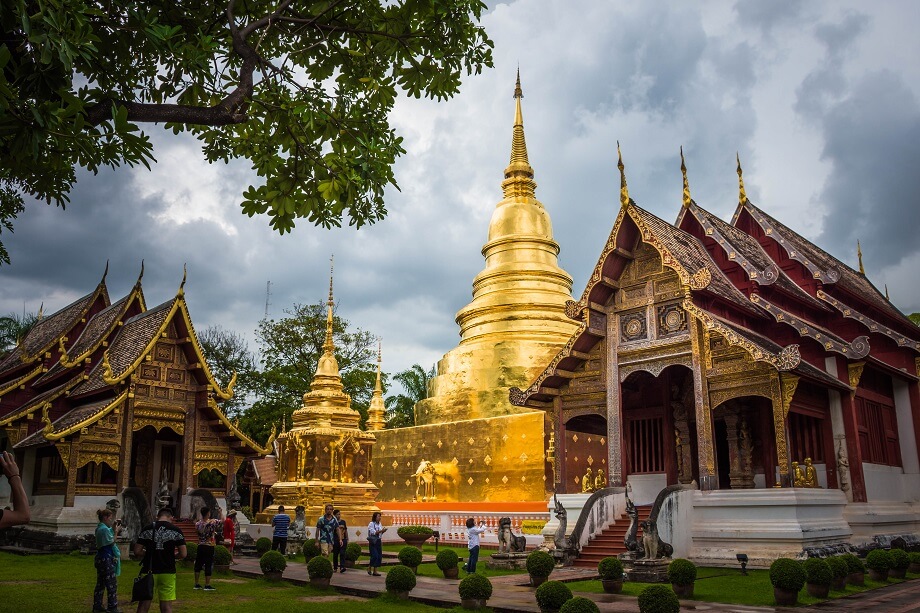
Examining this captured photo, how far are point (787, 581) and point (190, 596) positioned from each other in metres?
8.11

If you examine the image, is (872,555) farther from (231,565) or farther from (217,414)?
(217,414)

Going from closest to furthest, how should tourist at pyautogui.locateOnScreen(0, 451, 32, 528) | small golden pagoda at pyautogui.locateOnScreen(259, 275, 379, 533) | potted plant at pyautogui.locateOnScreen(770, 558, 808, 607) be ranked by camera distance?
1. tourist at pyautogui.locateOnScreen(0, 451, 32, 528)
2. potted plant at pyautogui.locateOnScreen(770, 558, 808, 607)
3. small golden pagoda at pyautogui.locateOnScreen(259, 275, 379, 533)

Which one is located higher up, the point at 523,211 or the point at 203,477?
the point at 523,211

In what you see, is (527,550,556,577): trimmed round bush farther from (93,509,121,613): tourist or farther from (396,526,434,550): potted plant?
(396,526,434,550): potted plant

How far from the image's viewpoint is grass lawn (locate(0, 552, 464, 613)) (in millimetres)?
9781

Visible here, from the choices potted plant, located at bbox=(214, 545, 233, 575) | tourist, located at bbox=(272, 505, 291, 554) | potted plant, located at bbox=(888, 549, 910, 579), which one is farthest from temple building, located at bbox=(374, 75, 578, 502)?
potted plant, located at bbox=(214, 545, 233, 575)

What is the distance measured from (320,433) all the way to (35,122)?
17.4 m

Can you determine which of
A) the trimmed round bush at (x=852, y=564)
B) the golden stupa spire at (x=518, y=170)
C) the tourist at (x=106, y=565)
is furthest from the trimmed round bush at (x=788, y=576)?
the golden stupa spire at (x=518, y=170)

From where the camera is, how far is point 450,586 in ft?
39.7

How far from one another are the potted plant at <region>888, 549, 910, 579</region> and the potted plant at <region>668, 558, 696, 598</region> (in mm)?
4272

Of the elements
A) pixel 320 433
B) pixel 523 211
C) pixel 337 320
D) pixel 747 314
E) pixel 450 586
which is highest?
pixel 523 211

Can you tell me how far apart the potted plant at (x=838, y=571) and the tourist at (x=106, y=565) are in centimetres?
961

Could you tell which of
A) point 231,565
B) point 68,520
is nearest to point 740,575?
point 231,565

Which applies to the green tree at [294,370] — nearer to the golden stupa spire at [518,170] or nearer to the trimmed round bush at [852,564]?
the golden stupa spire at [518,170]
